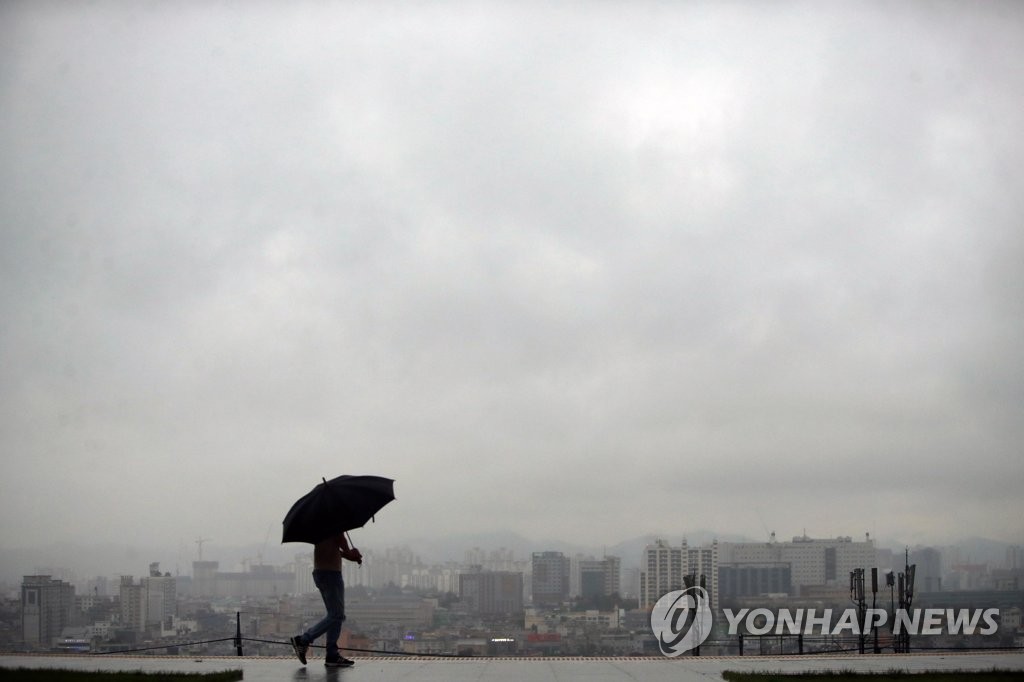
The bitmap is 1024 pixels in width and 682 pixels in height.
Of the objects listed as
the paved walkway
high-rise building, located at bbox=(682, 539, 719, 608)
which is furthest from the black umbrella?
high-rise building, located at bbox=(682, 539, 719, 608)

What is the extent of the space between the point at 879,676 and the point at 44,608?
20546 millimetres

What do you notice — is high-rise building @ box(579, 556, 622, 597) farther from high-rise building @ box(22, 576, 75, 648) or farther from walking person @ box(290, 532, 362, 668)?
walking person @ box(290, 532, 362, 668)

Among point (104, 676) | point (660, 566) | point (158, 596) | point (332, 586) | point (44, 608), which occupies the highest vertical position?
point (332, 586)

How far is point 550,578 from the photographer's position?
69.9 metres

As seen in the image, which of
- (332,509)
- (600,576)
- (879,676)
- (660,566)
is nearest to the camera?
(879,676)

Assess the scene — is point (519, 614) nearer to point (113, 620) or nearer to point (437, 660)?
point (113, 620)

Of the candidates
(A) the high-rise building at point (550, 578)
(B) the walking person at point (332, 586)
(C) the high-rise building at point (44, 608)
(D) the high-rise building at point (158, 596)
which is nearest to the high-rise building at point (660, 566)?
(A) the high-rise building at point (550, 578)

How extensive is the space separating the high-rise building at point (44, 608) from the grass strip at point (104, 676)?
838 cm

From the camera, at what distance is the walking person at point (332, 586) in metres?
13.7

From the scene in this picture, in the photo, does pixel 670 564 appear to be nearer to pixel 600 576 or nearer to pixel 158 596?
pixel 600 576

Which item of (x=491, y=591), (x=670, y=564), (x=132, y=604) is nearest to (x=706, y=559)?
(x=670, y=564)

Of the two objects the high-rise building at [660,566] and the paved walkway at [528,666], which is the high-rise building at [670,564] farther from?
the paved walkway at [528,666]

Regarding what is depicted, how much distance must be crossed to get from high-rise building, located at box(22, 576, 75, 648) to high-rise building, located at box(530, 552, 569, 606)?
1298 inches

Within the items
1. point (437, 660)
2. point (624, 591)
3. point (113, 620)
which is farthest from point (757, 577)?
point (437, 660)
